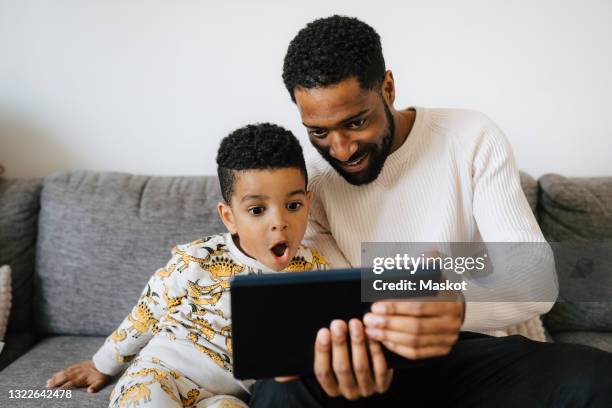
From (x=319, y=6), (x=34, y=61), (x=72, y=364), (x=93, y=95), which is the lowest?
(x=72, y=364)

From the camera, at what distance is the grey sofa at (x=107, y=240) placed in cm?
170

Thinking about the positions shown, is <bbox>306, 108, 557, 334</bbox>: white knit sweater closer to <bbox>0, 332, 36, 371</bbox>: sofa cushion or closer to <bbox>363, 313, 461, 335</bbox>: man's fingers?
<bbox>363, 313, 461, 335</bbox>: man's fingers

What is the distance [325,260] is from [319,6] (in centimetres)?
93

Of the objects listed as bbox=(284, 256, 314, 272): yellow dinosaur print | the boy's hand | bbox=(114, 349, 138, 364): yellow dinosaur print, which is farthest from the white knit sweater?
the boy's hand

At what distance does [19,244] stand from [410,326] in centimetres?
143

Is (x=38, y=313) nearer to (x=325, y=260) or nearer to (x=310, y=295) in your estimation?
(x=325, y=260)

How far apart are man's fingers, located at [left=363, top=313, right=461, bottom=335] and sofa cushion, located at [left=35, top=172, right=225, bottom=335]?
2.94 feet

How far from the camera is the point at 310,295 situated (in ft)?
2.91

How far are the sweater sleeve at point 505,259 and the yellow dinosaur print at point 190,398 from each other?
0.62 metres

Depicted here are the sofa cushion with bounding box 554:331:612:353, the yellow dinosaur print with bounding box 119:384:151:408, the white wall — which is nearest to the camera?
the yellow dinosaur print with bounding box 119:384:151:408

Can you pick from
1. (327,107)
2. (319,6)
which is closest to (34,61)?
(319,6)

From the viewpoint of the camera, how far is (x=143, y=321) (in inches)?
53.9

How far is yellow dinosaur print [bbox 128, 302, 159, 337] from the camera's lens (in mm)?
1365

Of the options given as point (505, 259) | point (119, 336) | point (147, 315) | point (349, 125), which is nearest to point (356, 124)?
point (349, 125)
